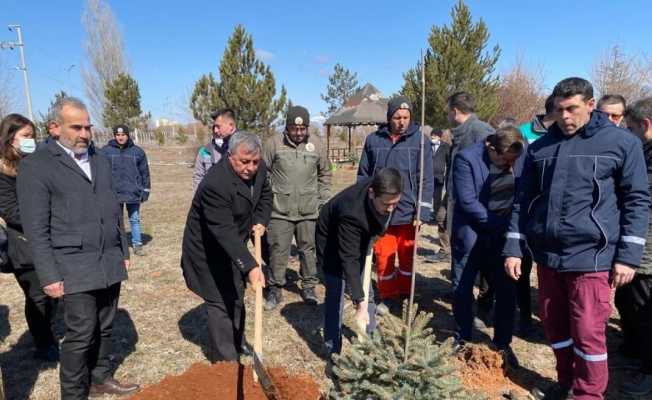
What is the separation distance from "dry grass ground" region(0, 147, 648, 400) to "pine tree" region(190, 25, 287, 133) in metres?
10.9

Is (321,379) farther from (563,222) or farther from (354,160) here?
(354,160)

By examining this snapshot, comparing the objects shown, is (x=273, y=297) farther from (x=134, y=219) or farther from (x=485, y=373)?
(x=134, y=219)

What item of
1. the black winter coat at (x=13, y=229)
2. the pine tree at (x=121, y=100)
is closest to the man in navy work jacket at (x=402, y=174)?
the black winter coat at (x=13, y=229)

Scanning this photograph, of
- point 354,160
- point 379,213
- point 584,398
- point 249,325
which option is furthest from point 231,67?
point 584,398

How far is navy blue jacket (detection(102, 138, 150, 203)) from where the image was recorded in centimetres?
616

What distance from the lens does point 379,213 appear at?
278cm

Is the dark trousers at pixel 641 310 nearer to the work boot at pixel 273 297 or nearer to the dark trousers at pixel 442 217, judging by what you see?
the dark trousers at pixel 442 217

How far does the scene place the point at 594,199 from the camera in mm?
2402

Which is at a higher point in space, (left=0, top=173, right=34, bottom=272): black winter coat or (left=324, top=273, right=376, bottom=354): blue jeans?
(left=0, top=173, right=34, bottom=272): black winter coat

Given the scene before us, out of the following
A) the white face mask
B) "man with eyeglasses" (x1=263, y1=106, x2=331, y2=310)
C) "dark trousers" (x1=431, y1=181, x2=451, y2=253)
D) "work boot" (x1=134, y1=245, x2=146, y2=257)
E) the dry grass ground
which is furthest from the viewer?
"work boot" (x1=134, y1=245, x2=146, y2=257)

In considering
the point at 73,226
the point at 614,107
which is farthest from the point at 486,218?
the point at 73,226

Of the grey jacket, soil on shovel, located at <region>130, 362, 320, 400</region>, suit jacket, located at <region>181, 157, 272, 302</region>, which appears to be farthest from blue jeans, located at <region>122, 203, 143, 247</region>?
the grey jacket

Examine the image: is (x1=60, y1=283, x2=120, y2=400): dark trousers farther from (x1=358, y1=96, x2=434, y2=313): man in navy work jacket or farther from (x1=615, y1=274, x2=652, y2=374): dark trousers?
(x1=615, y1=274, x2=652, y2=374): dark trousers

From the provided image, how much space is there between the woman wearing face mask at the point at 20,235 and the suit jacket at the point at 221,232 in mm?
1121
